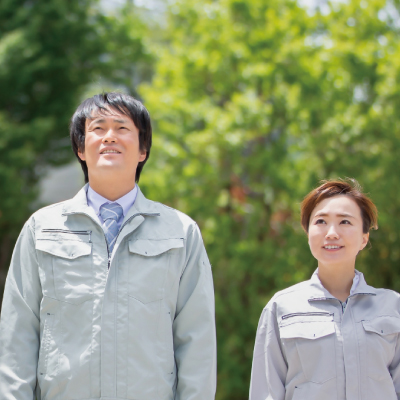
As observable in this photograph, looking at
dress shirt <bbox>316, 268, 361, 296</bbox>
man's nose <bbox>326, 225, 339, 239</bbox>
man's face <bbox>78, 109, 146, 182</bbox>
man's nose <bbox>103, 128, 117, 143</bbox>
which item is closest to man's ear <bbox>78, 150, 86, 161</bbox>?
man's face <bbox>78, 109, 146, 182</bbox>

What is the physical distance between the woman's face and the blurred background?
6.66 metres

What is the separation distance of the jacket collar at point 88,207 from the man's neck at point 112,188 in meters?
0.05

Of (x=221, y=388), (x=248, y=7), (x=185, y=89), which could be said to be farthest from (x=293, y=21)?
(x=221, y=388)

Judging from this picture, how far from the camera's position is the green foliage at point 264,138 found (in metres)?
9.41

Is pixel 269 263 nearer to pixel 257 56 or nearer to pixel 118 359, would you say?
pixel 257 56

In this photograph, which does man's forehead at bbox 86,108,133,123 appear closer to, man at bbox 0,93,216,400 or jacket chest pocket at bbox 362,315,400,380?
man at bbox 0,93,216,400

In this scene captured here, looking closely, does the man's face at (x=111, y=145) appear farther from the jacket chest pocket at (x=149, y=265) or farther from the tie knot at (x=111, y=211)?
the jacket chest pocket at (x=149, y=265)

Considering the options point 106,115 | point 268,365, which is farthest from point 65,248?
point 268,365

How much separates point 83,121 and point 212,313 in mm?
979

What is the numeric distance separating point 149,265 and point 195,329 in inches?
12.2

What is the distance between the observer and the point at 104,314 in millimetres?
2066

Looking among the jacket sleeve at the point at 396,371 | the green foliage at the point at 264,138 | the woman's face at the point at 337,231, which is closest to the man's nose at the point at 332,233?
the woman's face at the point at 337,231

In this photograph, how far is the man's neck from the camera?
2324 mm

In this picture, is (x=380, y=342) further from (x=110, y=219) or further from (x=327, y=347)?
(x=110, y=219)
